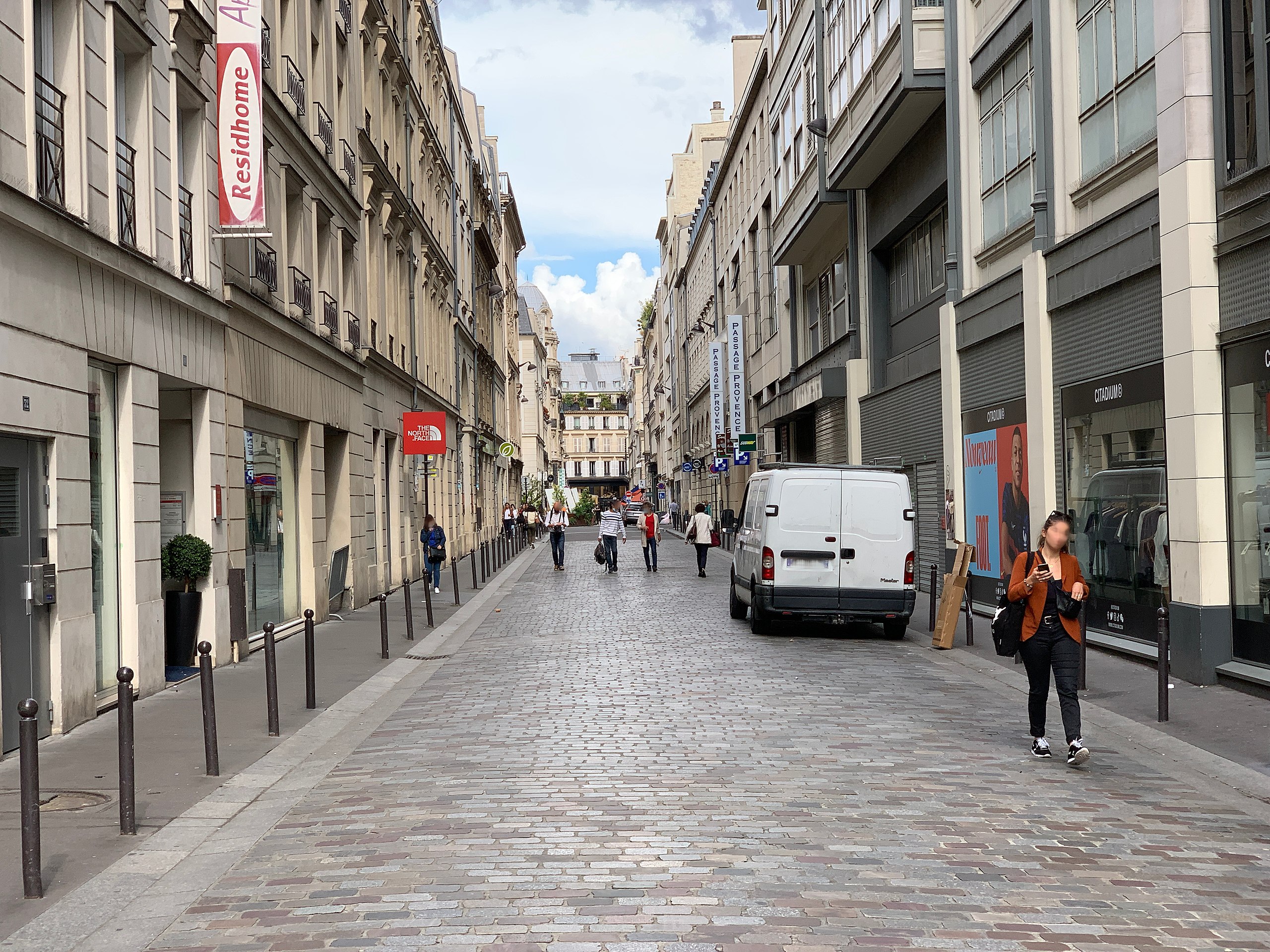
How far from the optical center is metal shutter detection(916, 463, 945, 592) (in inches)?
810

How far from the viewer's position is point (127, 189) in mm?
11359

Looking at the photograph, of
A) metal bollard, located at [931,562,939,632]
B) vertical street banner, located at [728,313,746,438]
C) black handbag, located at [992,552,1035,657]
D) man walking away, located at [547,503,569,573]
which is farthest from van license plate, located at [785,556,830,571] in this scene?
vertical street banner, located at [728,313,746,438]

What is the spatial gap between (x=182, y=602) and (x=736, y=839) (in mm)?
8331

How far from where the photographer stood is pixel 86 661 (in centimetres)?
961

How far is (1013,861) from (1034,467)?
10.5 meters

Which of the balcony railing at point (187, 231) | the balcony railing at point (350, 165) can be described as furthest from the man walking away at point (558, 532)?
the balcony railing at point (187, 231)

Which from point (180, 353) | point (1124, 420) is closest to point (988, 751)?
point (1124, 420)

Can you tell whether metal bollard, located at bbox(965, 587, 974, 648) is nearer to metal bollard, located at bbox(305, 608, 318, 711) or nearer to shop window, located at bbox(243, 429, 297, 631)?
metal bollard, located at bbox(305, 608, 318, 711)

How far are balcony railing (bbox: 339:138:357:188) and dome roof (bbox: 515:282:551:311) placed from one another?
96.4 meters

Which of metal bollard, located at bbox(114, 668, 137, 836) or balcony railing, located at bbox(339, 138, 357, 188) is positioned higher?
balcony railing, located at bbox(339, 138, 357, 188)

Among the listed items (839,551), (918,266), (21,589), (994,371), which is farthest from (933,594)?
(21,589)

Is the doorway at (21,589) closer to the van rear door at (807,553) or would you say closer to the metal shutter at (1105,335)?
the van rear door at (807,553)

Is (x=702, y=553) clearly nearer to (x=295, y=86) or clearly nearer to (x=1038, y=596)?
(x=295, y=86)

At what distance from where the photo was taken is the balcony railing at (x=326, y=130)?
1905 centimetres
